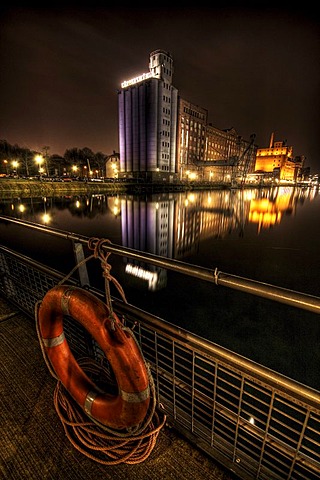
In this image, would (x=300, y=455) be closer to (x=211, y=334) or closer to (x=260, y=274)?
(x=211, y=334)

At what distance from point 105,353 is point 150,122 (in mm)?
72076

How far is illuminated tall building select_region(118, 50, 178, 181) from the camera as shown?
65.1m

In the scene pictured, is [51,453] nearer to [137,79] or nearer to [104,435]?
[104,435]

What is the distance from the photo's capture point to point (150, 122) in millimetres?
65062

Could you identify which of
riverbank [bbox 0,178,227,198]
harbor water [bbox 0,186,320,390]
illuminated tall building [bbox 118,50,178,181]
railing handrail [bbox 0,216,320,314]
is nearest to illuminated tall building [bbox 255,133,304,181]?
illuminated tall building [bbox 118,50,178,181]

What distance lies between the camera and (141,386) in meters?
1.57

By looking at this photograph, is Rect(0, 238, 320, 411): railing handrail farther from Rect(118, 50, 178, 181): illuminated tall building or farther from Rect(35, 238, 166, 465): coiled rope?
Rect(118, 50, 178, 181): illuminated tall building

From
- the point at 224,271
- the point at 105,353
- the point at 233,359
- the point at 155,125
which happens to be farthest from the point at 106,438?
the point at 155,125

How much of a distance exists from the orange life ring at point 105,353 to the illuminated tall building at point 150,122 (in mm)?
66777

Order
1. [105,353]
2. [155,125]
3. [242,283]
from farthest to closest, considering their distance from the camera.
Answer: [155,125] → [105,353] → [242,283]

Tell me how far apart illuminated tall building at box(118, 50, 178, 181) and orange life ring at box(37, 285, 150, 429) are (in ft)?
219

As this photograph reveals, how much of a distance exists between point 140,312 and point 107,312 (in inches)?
15.9

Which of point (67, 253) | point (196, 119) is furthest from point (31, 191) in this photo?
point (196, 119)

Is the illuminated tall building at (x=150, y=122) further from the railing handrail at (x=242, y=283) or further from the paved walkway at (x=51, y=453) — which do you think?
the railing handrail at (x=242, y=283)
